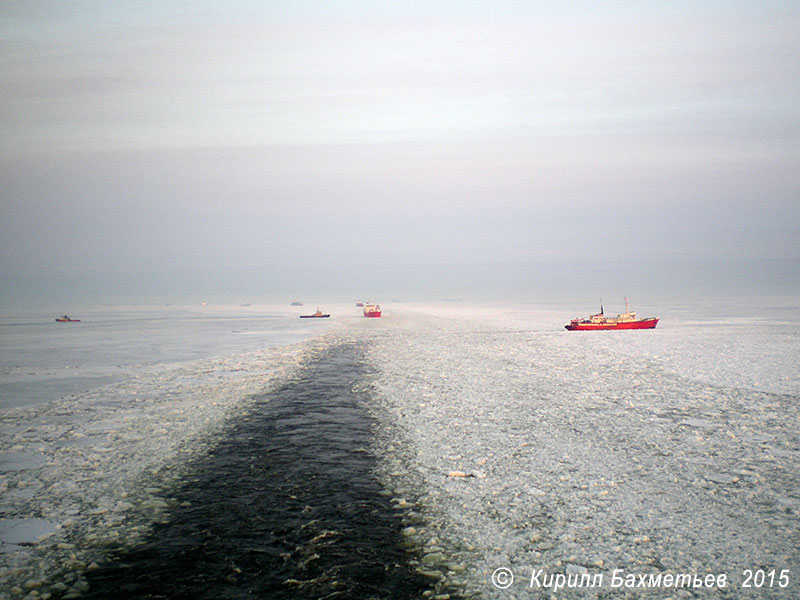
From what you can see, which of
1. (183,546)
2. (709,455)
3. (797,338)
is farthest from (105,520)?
(797,338)

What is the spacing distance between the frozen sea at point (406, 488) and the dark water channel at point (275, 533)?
0.11 ft

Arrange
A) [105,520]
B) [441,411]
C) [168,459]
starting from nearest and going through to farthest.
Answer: [105,520] → [168,459] → [441,411]

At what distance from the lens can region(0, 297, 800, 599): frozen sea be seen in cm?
566

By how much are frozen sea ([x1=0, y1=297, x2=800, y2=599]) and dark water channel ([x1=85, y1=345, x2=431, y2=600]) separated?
34 millimetres

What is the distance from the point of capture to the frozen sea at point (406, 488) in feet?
18.6

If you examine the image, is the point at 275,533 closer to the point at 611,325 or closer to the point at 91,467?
the point at 91,467

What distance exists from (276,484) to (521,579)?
445cm

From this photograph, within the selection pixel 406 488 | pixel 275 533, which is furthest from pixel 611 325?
pixel 275 533

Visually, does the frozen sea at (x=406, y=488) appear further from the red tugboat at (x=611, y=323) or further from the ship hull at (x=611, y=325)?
the red tugboat at (x=611, y=323)

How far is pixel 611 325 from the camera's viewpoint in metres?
45.8

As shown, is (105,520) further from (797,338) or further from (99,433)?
(797,338)

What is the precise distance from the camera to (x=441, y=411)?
1327 centimetres

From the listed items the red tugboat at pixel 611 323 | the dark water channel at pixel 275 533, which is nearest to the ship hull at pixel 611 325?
the red tugboat at pixel 611 323

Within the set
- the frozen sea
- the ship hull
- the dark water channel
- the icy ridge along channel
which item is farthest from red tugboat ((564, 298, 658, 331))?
the dark water channel
